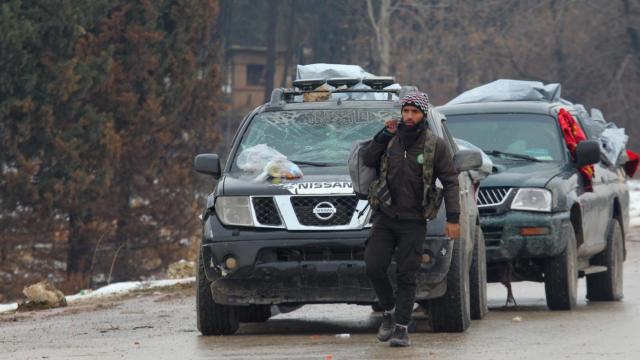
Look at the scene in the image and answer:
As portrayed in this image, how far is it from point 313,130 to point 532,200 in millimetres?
2250

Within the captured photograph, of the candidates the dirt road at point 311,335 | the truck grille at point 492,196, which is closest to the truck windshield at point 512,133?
the truck grille at point 492,196

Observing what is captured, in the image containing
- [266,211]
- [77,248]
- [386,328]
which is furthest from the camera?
[77,248]

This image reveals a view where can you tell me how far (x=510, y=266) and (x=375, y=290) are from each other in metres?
3.58

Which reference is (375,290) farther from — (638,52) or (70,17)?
(638,52)

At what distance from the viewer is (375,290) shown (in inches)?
409

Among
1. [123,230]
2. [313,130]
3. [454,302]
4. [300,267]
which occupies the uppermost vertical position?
[313,130]

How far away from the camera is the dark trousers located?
1012cm

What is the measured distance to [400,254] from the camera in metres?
10.2

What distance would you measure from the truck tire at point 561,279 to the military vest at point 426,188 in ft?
11.0

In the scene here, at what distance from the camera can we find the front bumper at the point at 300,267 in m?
10.6

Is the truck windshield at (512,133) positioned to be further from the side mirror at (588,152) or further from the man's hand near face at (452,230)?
the man's hand near face at (452,230)

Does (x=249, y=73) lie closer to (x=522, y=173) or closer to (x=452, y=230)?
(x=522, y=173)

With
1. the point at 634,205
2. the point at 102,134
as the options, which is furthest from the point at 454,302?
the point at 634,205

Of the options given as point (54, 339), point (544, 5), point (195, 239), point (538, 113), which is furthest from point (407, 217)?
point (544, 5)
